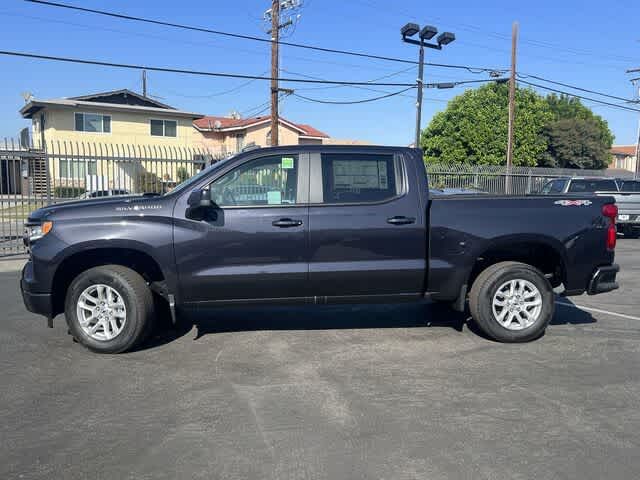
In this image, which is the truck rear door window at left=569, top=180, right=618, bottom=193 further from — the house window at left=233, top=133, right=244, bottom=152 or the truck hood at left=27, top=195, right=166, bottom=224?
the house window at left=233, top=133, right=244, bottom=152

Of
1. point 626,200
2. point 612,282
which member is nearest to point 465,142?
point 626,200

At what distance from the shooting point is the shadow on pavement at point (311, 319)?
650cm

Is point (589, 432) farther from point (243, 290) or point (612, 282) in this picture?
point (243, 290)

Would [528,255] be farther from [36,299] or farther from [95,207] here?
[36,299]

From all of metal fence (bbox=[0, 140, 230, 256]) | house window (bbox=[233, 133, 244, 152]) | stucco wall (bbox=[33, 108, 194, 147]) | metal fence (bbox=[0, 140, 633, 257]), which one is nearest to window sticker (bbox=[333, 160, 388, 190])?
metal fence (bbox=[0, 140, 633, 257])

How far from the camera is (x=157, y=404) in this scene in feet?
14.2

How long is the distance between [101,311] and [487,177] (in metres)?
22.3

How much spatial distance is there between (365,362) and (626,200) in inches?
599

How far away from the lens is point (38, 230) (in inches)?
215

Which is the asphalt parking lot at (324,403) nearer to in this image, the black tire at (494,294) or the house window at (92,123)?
the black tire at (494,294)

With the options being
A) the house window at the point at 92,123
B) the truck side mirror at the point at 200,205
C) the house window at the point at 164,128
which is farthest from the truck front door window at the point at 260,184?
the house window at the point at 164,128

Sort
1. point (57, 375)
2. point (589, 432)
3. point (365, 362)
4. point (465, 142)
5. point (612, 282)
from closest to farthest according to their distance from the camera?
point (589, 432) → point (57, 375) → point (365, 362) → point (612, 282) → point (465, 142)

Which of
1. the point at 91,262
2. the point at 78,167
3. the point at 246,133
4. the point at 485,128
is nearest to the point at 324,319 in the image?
the point at 91,262

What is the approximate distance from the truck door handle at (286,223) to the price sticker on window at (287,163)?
0.55 metres
